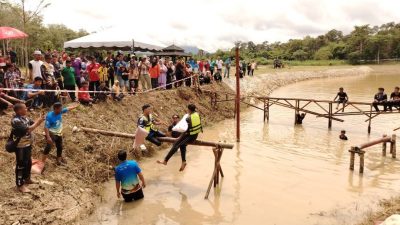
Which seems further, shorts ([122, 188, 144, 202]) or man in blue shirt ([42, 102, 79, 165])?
shorts ([122, 188, 144, 202])

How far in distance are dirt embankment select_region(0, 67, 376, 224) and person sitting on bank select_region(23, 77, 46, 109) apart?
0.48 meters

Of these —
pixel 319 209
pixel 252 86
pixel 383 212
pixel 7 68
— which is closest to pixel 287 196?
pixel 319 209

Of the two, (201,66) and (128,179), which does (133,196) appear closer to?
(128,179)

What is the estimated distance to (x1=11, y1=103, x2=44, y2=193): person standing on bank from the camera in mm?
7180

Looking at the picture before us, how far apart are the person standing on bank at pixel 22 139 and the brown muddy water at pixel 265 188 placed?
6.03 feet

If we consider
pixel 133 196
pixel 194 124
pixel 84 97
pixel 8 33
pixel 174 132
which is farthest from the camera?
pixel 84 97

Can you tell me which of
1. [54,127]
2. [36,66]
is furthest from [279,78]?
[54,127]

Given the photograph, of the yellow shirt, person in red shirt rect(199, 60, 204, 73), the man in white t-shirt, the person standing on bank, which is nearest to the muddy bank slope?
person in red shirt rect(199, 60, 204, 73)

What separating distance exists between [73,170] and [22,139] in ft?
8.93

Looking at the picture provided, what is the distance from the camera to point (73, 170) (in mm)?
9859

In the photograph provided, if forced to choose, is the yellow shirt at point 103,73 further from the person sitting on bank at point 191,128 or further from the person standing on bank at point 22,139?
the person standing on bank at point 22,139

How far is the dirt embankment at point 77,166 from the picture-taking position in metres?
7.55

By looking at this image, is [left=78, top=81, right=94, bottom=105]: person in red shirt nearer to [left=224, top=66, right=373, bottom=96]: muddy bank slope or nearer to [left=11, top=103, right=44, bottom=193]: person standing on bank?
[left=11, top=103, right=44, bottom=193]: person standing on bank

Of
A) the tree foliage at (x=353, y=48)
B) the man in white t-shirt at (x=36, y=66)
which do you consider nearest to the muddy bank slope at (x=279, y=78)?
the tree foliage at (x=353, y=48)
